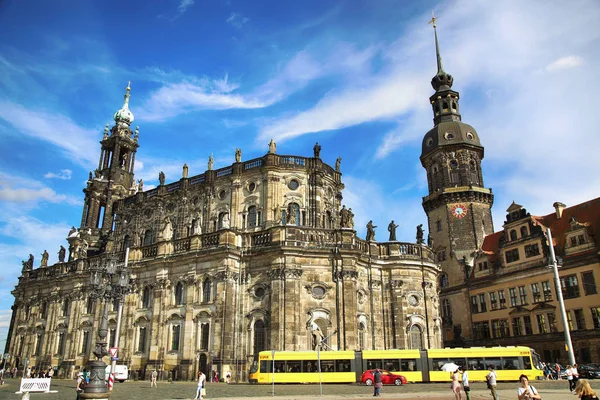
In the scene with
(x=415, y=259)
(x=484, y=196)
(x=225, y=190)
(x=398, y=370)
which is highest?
(x=484, y=196)

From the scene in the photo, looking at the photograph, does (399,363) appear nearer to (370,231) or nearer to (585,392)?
(370,231)

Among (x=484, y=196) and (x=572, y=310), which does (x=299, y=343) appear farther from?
(x=484, y=196)

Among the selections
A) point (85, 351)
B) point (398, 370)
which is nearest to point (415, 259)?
point (398, 370)

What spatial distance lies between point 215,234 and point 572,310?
34.4m

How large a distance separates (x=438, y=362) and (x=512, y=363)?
187 inches

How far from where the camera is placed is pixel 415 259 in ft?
135

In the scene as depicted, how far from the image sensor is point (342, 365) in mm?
31312

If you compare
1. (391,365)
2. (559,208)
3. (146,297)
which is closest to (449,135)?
(559,208)

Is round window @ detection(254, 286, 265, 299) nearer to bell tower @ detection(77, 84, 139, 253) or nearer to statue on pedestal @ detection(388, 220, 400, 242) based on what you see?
statue on pedestal @ detection(388, 220, 400, 242)

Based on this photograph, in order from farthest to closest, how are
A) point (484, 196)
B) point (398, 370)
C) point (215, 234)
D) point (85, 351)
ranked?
point (484, 196)
point (85, 351)
point (215, 234)
point (398, 370)

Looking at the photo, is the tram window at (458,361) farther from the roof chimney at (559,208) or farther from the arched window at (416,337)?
the roof chimney at (559,208)

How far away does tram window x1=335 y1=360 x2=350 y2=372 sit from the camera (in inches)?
1230

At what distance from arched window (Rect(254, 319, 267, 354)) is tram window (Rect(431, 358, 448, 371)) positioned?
11.7 m

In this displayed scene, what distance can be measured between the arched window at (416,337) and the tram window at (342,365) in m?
9.57
